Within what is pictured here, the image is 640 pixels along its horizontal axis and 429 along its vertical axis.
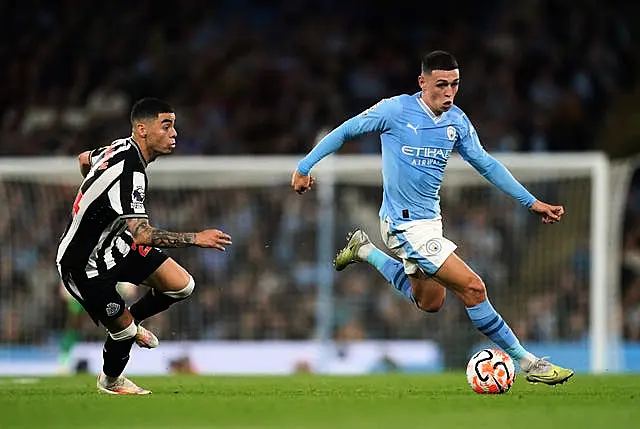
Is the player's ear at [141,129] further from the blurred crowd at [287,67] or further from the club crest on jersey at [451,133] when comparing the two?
the blurred crowd at [287,67]

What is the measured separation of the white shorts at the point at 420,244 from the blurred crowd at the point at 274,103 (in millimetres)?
6790

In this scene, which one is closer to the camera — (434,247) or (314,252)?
(434,247)

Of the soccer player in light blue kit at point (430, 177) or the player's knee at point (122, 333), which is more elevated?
the soccer player in light blue kit at point (430, 177)

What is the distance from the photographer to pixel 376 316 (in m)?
16.6

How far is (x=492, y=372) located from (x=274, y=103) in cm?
1278

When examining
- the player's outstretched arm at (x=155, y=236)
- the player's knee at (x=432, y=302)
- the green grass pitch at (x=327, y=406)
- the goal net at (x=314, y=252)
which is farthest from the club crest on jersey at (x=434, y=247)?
the goal net at (x=314, y=252)

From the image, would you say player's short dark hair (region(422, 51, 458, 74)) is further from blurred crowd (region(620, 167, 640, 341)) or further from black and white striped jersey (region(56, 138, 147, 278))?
blurred crowd (region(620, 167, 640, 341))

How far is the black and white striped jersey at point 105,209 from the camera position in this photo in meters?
8.92

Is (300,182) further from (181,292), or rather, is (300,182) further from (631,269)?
(631,269)

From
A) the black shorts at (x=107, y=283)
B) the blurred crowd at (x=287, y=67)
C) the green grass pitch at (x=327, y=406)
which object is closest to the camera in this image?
the green grass pitch at (x=327, y=406)

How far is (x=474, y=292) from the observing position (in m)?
9.31

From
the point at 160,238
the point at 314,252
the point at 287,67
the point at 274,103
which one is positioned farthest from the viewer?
the point at 287,67

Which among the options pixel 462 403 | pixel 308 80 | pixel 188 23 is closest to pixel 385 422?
pixel 462 403

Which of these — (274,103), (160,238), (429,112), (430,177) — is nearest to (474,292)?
(430,177)
